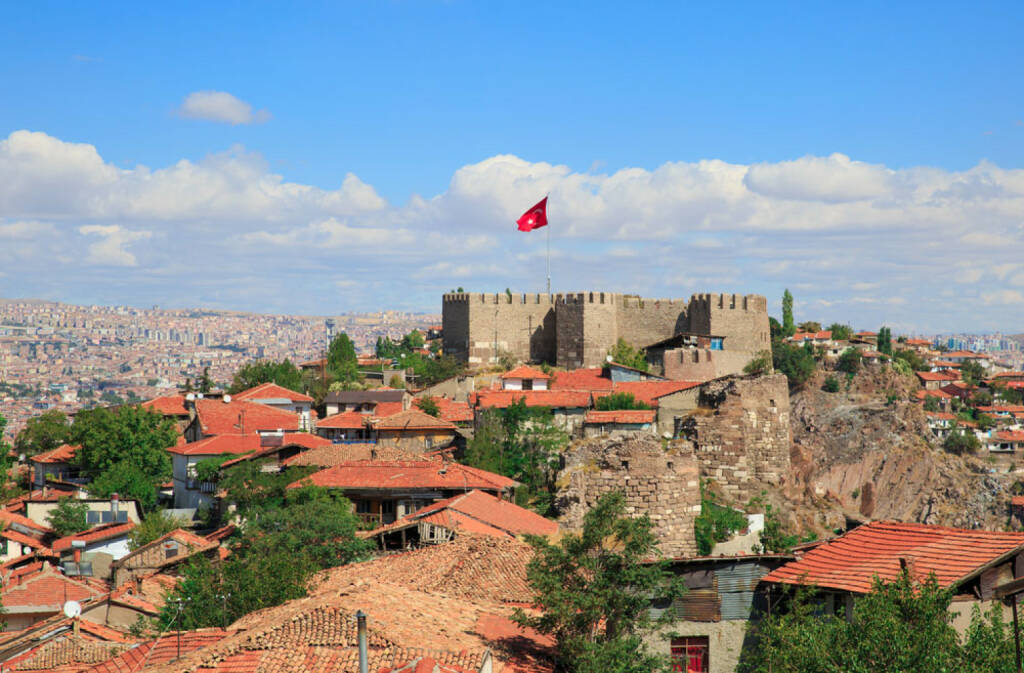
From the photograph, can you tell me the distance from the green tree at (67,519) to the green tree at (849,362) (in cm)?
5544

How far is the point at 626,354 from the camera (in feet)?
188

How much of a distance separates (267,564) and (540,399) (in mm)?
19745

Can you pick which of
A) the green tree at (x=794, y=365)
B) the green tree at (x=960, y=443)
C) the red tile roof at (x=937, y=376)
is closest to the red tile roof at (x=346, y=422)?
the green tree at (x=794, y=365)

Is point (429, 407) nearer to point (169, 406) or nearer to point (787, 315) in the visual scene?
point (169, 406)

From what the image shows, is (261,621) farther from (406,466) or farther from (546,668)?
(406,466)

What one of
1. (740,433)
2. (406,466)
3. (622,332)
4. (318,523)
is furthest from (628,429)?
(622,332)

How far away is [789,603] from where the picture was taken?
56.5ft

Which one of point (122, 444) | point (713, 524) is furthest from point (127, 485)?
point (713, 524)

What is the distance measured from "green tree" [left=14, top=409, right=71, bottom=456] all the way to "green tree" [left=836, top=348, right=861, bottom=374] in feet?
165

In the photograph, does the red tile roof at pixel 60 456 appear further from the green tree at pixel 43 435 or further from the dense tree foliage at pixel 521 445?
the dense tree foliage at pixel 521 445

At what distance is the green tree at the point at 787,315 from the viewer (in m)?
90.9

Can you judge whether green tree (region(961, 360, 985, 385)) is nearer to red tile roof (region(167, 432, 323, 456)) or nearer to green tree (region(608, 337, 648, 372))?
green tree (region(608, 337, 648, 372))

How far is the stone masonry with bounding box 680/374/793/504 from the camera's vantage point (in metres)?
33.3

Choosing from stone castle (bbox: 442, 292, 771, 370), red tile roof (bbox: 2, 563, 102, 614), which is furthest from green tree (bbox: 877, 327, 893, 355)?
red tile roof (bbox: 2, 563, 102, 614)
